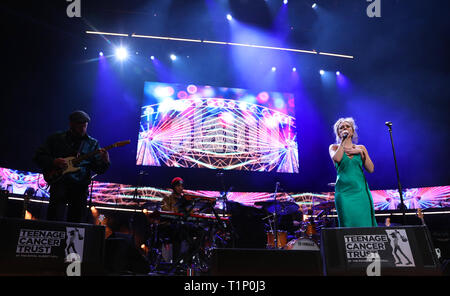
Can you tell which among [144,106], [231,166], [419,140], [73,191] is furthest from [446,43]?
[73,191]

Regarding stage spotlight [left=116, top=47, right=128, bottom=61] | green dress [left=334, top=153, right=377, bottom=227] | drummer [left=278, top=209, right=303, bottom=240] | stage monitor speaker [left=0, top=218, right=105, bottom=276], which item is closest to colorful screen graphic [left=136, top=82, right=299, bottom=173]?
stage spotlight [left=116, top=47, right=128, bottom=61]

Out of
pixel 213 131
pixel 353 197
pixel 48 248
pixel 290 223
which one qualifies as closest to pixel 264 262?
pixel 353 197

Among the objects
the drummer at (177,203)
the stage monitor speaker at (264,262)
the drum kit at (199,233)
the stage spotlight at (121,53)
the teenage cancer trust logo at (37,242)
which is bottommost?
the stage monitor speaker at (264,262)

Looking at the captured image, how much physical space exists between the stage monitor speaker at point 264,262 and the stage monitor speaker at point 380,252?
0.15 meters

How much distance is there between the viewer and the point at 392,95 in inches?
343

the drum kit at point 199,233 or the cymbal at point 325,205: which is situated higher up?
the cymbal at point 325,205

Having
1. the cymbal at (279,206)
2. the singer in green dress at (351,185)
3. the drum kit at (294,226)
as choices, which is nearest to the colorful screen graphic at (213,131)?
the drum kit at (294,226)

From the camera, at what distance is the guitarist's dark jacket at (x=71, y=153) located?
10.1 feet

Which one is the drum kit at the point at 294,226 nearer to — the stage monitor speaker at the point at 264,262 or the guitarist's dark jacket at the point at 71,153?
the guitarist's dark jacket at the point at 71,153

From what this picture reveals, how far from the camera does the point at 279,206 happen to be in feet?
18.2

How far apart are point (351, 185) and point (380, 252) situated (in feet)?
2.78

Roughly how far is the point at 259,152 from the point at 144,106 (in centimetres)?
331

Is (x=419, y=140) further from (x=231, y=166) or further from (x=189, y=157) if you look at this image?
(x=189, y=157)

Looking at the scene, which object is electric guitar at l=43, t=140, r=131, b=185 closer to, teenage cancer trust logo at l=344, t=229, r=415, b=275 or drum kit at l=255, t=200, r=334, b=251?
teenage cancer trust logo at l=344, t=229, r=415, b=275
